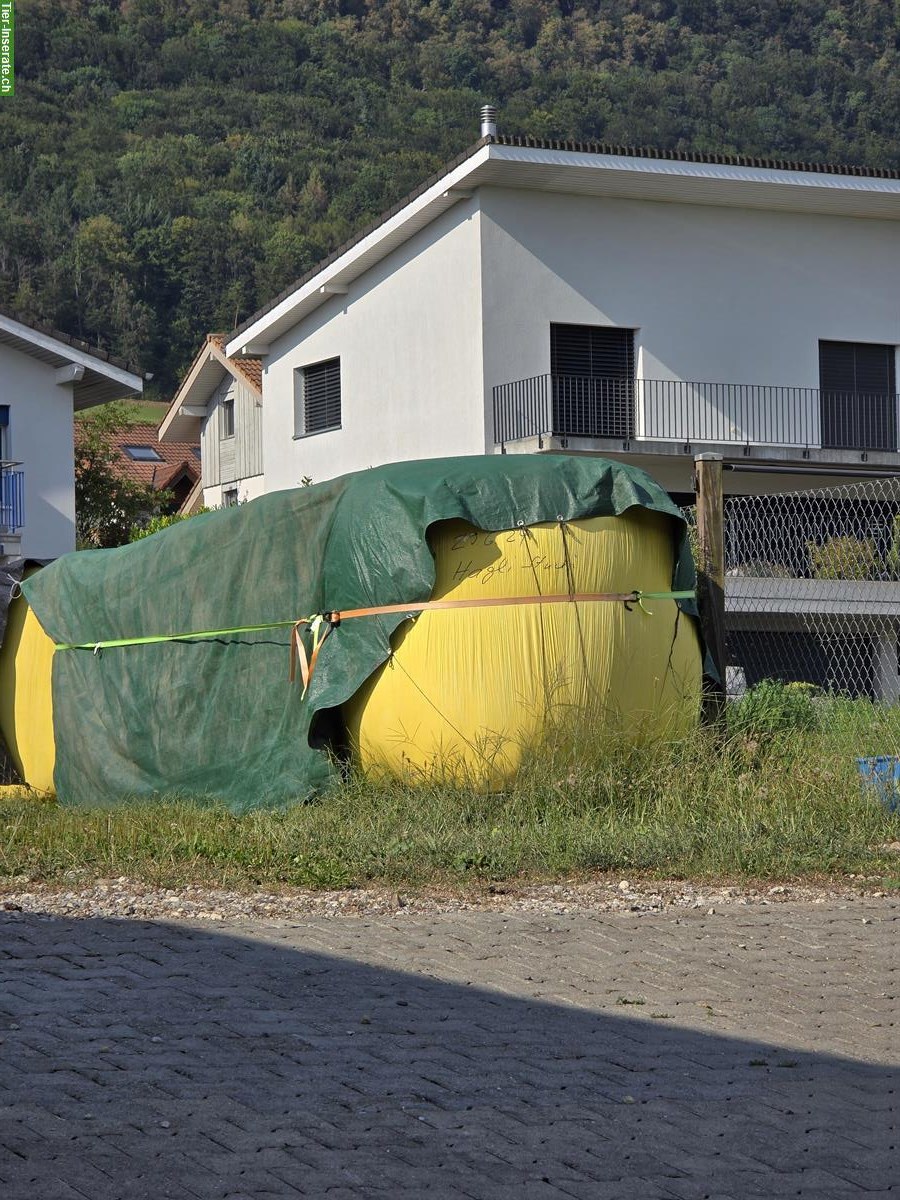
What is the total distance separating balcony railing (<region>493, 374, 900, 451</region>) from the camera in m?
27.0

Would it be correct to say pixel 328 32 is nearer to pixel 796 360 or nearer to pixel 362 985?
pixel 796 360

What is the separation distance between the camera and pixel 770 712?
958cm

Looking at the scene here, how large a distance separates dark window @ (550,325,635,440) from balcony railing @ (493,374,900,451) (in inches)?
0.7

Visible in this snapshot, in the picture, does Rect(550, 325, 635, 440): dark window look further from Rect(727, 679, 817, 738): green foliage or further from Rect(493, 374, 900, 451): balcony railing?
Rect(727, 679, 817, 738): green foliage

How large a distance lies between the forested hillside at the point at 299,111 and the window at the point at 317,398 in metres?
54.9

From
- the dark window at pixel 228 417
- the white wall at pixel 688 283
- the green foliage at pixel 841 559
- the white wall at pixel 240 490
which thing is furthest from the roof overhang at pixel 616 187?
the dark window at pixel 228 417

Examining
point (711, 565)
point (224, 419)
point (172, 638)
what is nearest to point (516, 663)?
point (711, 565)

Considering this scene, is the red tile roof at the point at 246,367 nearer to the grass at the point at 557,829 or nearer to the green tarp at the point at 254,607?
the green tarp at the point at 254,607

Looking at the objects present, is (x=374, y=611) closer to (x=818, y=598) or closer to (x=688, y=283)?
(x=818, y=598)

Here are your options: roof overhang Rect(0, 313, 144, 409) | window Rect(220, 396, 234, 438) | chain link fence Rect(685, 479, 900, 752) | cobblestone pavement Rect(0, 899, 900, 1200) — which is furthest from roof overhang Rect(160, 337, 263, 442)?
cobblestone pavement Rect(0, 899, 900, 1200)

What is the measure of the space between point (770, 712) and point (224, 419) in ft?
105

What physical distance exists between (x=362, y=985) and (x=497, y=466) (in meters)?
4.12

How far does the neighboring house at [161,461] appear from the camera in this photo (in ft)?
164

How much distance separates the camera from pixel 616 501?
9172 millimetres
